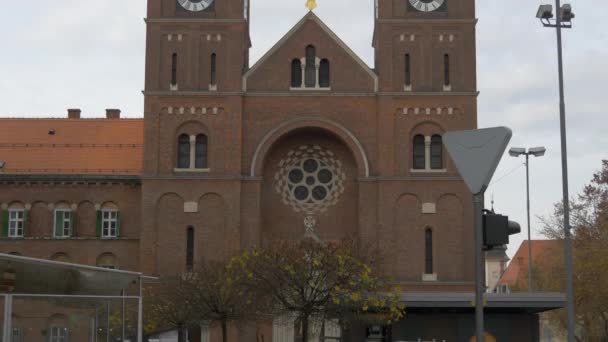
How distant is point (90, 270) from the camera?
17.5 meters

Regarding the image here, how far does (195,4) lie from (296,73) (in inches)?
261

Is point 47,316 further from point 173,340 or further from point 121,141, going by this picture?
point 121,141

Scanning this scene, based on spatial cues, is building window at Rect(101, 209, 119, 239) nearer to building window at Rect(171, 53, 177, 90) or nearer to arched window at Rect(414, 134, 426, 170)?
building window at Rect(171, 53, 177, 90)

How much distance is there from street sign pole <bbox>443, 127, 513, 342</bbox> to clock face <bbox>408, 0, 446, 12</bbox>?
42.7m

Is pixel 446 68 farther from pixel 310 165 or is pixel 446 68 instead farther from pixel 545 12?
pixel 545 12

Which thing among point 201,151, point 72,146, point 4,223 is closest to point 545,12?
point 201,151

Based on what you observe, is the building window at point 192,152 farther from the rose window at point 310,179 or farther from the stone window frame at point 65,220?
the stone window frame at point 65,220

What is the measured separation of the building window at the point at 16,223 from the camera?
56094 millimetres

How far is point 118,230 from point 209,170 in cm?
699

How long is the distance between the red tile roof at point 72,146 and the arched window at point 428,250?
1665 centimetres

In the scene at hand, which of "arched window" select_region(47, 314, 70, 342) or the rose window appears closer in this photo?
"arched window" select_region(47, 314, 70, 342)

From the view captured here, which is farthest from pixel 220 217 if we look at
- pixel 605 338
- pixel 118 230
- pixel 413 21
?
pixel 605 338

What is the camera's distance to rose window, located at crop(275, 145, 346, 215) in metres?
54.6

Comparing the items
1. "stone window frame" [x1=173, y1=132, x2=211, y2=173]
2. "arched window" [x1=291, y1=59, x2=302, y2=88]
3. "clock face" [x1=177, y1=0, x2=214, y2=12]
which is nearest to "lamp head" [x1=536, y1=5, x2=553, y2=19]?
"arched window" [x1=291, y1=59, x2=302, y2=88]
